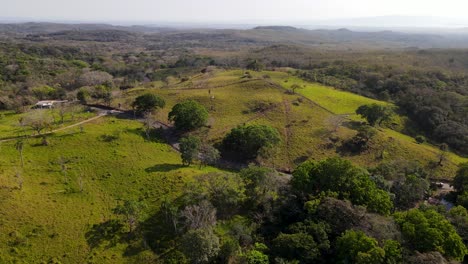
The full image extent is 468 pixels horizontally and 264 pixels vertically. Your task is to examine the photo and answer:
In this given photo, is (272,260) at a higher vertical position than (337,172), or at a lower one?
lower

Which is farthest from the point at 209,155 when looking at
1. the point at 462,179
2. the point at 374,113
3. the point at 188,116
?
the point at 374,113

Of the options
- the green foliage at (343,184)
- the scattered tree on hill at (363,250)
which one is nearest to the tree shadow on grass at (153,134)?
the green foliage at (343,184)

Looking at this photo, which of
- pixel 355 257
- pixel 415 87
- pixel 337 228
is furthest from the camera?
pixel 415 87

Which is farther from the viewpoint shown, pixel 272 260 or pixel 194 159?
pixel 194 159

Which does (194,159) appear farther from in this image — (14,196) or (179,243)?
(14,196)

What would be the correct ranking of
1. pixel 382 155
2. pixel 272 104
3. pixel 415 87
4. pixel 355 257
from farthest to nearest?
pixel 415 87 < pixel 272 104 < pixel 382 155 < pixel 355 257

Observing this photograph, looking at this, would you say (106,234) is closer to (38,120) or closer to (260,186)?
(260,186)

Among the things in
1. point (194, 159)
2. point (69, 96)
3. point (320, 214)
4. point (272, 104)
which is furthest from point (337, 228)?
point (69, 96)

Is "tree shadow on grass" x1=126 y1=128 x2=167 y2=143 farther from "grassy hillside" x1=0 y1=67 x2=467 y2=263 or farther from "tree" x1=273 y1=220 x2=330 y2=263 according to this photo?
"tree" x1=273 y1=220 x2=330 y2=263
